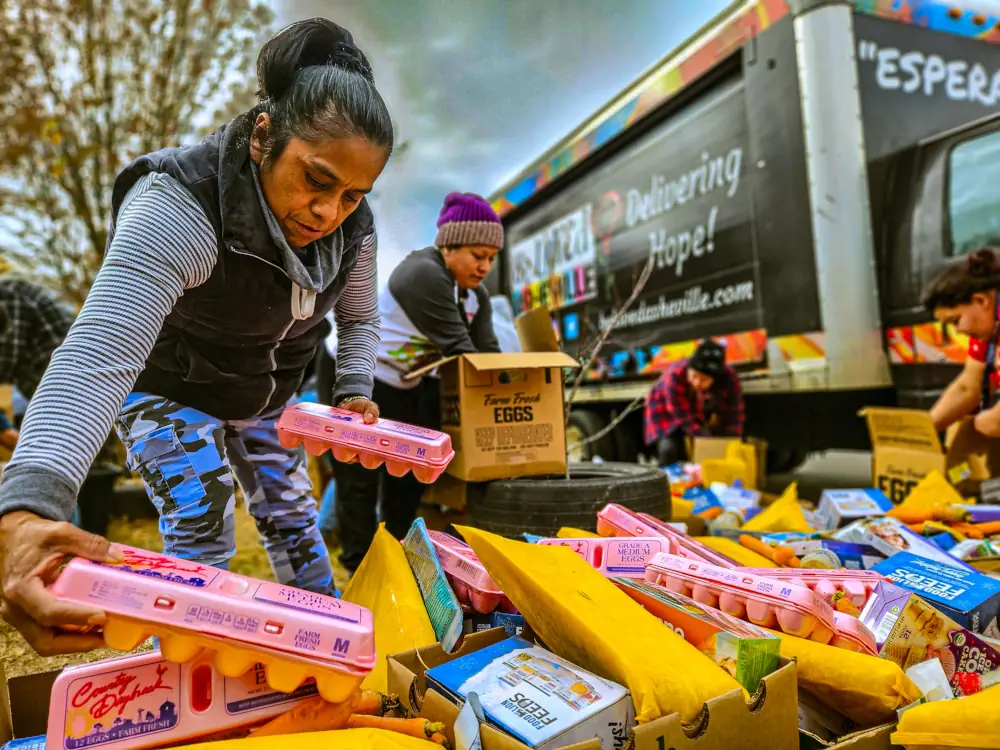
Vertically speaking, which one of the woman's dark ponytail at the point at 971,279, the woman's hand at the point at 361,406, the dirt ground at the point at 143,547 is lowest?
the dirt ground at the point at 143,547

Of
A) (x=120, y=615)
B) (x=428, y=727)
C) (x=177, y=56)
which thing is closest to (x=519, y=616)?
(x=428, y=727)

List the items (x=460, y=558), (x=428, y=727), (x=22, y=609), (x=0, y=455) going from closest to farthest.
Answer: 1. (x=22, y=609)
2. (x=428, y=727)
3. (x=460, y=558)
4. (x=0, y=455)

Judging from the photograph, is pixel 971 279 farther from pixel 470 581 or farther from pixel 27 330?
pixel 27 330

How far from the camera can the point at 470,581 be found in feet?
4.50

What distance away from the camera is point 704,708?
0.93 meters

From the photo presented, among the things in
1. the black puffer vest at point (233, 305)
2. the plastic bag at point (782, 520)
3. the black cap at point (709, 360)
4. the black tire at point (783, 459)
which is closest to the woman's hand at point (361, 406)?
the black puffer vest at point (233, 305)

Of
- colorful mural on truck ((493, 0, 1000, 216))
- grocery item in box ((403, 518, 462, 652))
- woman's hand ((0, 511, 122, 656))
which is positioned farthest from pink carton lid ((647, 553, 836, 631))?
colorful mural on truck ((493, 0, 1000, 216))

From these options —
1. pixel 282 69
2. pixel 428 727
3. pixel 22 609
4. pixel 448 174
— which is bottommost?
pixel 428 727

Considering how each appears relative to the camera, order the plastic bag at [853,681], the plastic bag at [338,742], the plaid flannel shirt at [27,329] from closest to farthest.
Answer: the plastic bag at [338,742] < the plastic bag at [853,681] < the plaid flannel shirt at [27,329]

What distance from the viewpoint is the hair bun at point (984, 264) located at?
9.32 ft

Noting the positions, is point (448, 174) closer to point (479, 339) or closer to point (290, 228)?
point (479, 339)

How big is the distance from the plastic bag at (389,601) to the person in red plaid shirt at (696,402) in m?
3.17

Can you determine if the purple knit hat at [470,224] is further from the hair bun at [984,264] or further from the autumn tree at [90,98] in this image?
the autumn tree at [90,98]

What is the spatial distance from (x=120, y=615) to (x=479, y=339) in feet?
7.01
